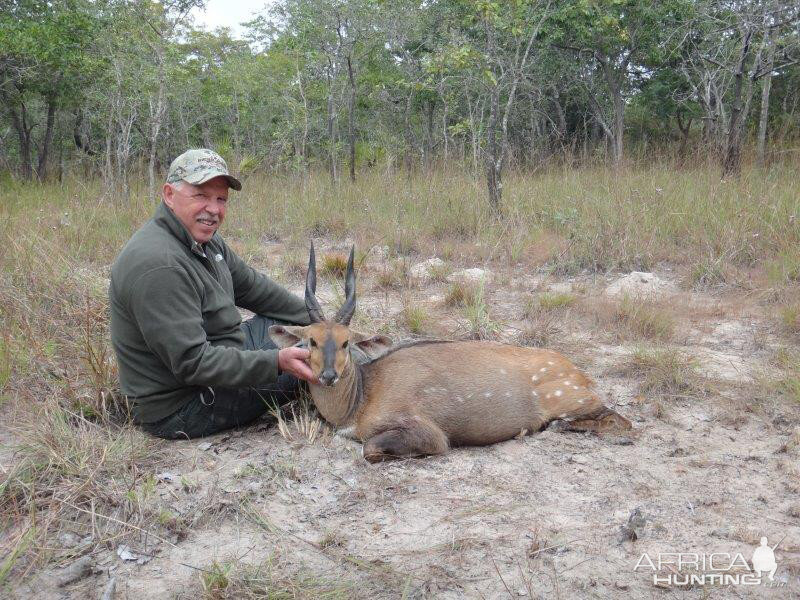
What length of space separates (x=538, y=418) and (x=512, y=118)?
12.5 meters

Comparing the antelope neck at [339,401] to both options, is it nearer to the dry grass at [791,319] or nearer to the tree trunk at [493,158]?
the dry grass at [791,319]

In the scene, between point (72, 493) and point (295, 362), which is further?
point (295, 362)

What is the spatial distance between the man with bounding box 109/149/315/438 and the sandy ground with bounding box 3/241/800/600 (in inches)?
9.0

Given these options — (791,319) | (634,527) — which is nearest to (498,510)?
(634,527)

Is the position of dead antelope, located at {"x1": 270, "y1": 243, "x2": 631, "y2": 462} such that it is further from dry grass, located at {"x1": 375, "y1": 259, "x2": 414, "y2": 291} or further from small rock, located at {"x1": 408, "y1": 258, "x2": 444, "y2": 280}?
small rock, located at {"x1": 408, "y1": 258, "x2": 444, "y2": 280}

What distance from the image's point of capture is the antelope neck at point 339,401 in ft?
14.3

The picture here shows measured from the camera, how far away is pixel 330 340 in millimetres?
4223

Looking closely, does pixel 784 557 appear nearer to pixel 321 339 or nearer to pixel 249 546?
pixel 249 546

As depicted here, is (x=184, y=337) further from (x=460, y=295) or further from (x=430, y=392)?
(x=460, y=295)

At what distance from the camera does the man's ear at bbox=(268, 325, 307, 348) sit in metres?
4.39

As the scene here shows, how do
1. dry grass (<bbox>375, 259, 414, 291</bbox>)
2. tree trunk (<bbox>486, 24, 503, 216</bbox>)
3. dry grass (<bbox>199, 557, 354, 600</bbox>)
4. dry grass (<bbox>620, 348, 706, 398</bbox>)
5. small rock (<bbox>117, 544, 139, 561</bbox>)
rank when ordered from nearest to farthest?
dry grass (<bbox>199, 557, 354, 600</bbox>)
small rock (<bbox>117, 544, 139, 561</bbox>)
dry grass (<bbox>620, 348, 706, 398</bbox>)
dry grass (<bbox>375, 259, 414, 291</bbox>)
tree trunk (<bbox>486, 24, 503, 216</bbox>)

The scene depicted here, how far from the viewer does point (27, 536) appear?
3045 mm

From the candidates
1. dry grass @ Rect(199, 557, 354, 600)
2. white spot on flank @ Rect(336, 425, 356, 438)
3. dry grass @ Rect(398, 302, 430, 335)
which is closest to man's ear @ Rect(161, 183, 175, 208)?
white spot on flank @ Rect(336, 425, 356, 438)

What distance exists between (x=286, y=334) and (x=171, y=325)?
2.70ft
